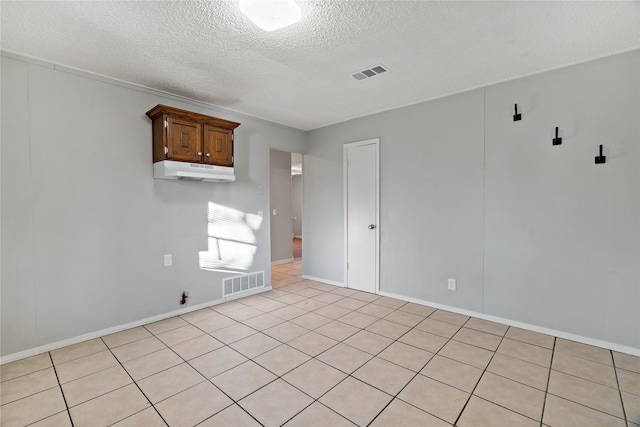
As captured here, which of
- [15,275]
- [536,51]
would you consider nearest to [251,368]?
[15,275]

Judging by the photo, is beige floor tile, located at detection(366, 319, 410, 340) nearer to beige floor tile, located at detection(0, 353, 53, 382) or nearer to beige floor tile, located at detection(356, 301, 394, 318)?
beige floor tile, located at detection(356, 301, 394, 318)

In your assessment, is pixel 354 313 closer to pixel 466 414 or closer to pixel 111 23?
pixel 466 414

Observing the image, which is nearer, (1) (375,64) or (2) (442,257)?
(1) (375,64)

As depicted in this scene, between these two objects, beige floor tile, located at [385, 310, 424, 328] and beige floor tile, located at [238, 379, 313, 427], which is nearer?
beige floor tile, located at [238, 379, 313, 427]

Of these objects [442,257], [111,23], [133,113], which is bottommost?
[442,257]

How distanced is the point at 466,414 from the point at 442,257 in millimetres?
2028

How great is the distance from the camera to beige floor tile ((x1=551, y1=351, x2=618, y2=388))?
87.3 inches

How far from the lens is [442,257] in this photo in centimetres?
367

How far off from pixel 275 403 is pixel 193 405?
21.4 inches

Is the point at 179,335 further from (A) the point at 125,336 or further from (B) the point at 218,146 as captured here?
(B) the point at 218,146

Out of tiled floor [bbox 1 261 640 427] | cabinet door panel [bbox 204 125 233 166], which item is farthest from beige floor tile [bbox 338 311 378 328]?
cabinet door panel [bbox 204 125 233 166]

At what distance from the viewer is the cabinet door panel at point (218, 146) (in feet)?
11.4

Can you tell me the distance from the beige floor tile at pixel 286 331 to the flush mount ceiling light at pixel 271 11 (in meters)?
2.66

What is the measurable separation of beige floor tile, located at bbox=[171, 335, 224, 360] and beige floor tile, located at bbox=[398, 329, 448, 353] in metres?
1.81
